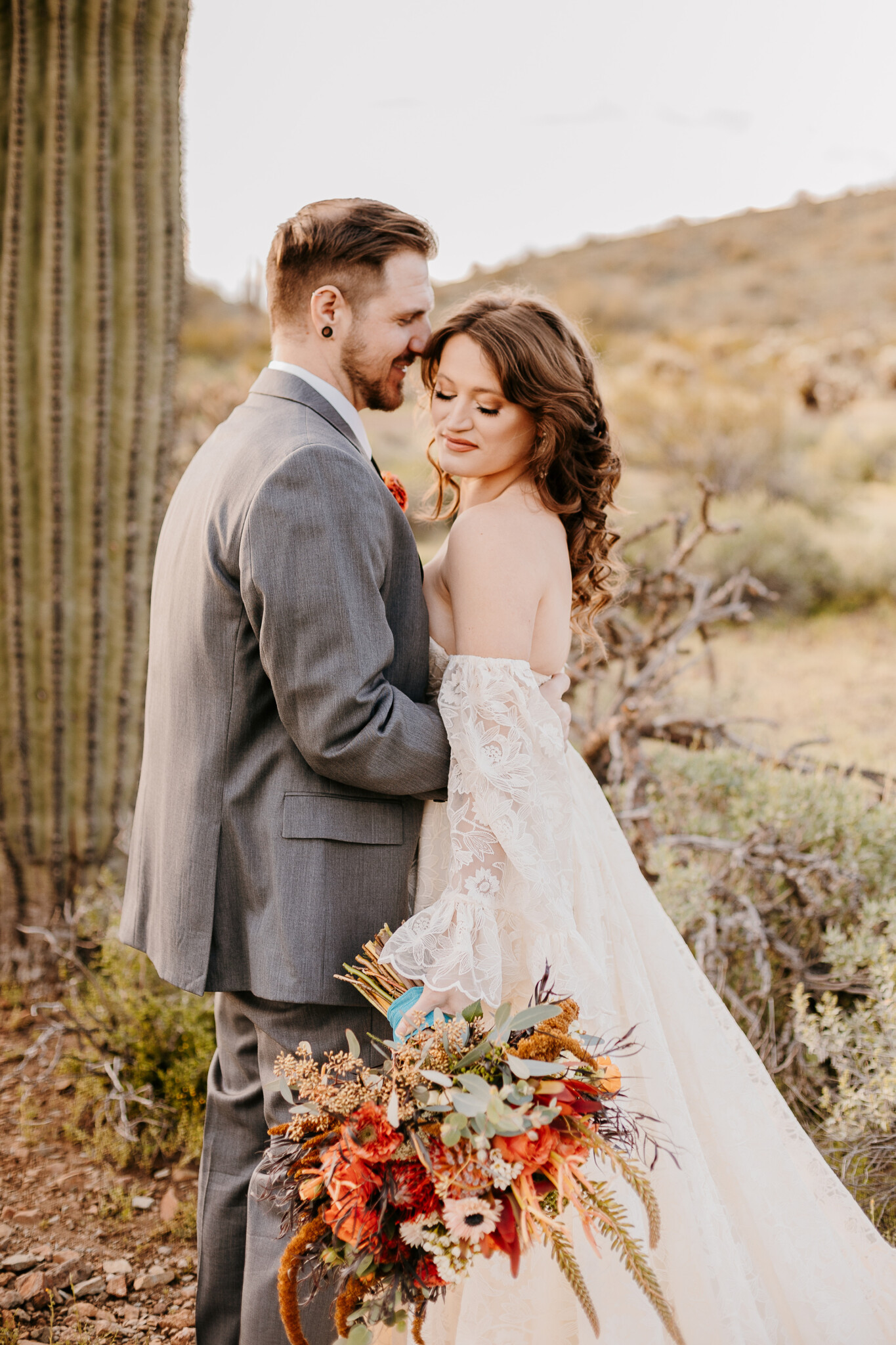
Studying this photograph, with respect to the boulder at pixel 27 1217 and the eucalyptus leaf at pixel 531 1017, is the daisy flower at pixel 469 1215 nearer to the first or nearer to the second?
the eucalyptus leaf at pixel 531 1017

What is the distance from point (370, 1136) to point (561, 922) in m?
0.59

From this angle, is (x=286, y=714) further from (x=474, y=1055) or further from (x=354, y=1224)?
(x=354, y=1224)

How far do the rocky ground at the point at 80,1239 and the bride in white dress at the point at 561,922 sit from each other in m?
1.02

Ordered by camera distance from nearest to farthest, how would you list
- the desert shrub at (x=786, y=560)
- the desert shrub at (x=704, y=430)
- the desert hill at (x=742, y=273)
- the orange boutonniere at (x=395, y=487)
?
1. the orange boutonniere at (x=395, y=487)
2. the desert shrub at (x=786, y=560)
3. the desert shrub at (x=704, y=430)
4. the desert hill at (x=742, y=273)

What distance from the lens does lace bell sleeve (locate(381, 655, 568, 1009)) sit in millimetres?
1730

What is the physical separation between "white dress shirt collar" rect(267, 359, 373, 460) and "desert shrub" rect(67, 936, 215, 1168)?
2040 millimetres

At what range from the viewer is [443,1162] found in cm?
133

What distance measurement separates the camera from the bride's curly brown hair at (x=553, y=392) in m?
1.97

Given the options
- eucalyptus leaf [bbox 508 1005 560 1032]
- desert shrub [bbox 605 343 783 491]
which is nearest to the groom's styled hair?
eucalyptus leaf [bbox 508 1005 560 1032]

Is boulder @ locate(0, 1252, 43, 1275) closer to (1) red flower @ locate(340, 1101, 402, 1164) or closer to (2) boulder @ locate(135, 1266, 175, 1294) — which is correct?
(2) boulder @ locate(135, 1266, 175, 1294)

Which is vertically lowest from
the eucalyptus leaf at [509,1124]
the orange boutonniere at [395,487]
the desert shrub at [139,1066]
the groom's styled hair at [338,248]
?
the desert shrub at [139,1066]

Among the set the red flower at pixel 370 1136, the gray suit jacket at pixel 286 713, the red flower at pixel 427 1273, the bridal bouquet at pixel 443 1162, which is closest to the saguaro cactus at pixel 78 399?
the gray suit jacket at pixel 286 713

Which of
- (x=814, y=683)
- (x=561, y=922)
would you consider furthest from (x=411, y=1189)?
(x=814, y=683)

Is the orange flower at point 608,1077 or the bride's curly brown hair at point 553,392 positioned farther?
the bride's curly brown hair at point 553,392
